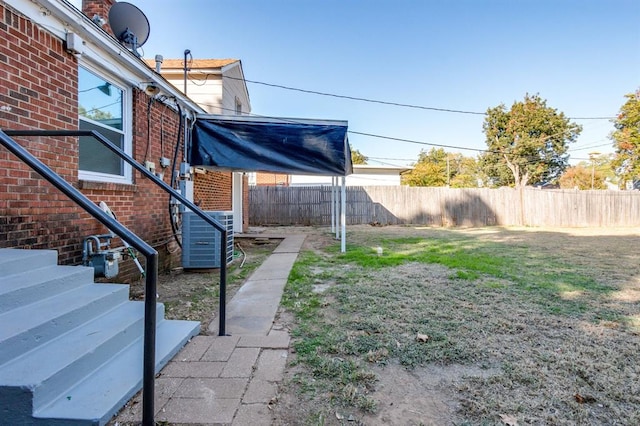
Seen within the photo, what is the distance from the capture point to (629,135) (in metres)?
19.7

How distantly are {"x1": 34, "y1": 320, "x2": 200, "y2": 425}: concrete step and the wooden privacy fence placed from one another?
1300 centimetres

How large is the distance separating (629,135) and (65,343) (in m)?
27.0

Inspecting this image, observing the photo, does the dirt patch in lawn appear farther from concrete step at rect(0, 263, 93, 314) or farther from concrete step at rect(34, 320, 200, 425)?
concrete step at rect(0, 263, 93, 314)

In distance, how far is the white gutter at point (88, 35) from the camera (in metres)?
2.89

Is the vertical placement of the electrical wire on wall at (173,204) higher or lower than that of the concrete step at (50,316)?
higher

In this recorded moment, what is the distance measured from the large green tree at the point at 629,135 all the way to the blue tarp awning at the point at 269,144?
2177cm

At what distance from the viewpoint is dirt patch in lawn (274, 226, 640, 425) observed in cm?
175

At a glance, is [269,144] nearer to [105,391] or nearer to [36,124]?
[36,124]

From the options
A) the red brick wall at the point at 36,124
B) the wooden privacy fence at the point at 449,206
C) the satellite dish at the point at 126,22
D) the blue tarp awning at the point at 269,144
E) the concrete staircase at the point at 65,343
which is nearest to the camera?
the concrete staircase at the point at 65,343

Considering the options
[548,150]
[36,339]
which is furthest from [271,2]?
[548,150]

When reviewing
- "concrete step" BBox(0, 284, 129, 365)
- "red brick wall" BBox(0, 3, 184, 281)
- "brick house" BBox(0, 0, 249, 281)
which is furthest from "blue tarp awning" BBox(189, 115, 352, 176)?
"concrete step" BBox(0, 284, 129, 365)

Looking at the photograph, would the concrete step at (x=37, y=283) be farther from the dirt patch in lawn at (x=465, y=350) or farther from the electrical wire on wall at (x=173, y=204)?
the electrical wire on wall at (x=173, y=204)

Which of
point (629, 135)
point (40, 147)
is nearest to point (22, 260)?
point (40, 147)

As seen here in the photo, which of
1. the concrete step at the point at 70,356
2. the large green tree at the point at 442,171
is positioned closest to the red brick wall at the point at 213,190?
the concrete step at the point at 70,356
